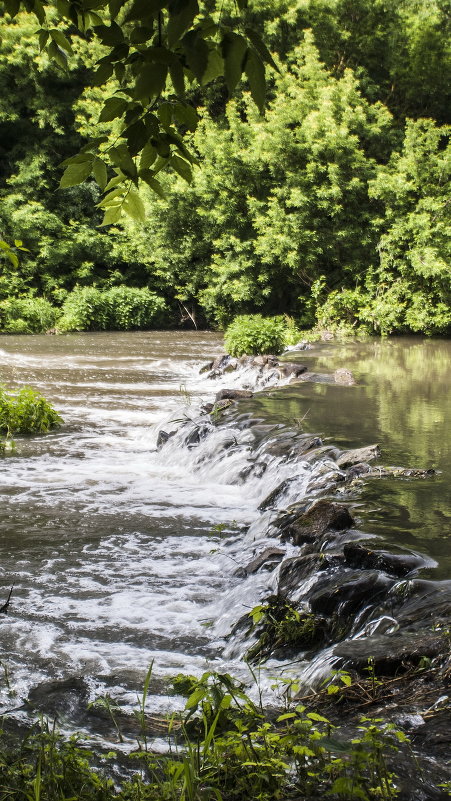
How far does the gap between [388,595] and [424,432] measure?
4.81m

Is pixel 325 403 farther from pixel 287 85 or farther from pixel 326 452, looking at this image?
pixel 287 85

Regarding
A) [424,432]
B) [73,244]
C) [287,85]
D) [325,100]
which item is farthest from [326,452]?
[73,244]

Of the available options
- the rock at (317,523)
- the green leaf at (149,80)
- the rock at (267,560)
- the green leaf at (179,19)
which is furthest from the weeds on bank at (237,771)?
the rock at (317,523)

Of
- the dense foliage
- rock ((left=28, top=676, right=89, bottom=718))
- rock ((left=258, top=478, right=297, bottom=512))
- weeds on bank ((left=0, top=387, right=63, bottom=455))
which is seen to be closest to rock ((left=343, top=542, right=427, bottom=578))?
rock ((left=28, top=676, right=89, bottom=718))

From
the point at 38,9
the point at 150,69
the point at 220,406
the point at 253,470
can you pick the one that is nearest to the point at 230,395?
the point at 220,406

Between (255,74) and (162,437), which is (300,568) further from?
(162,437)

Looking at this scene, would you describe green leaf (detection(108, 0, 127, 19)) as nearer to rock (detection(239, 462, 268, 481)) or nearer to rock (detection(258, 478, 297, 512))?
rock (detection(258, 478, 297, 512))

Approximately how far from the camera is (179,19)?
161 cm

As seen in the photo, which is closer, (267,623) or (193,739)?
(193,739)

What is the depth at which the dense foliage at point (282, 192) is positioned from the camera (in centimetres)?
2134

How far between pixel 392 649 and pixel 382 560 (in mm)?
1196

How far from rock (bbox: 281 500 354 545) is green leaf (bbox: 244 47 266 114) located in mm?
3790

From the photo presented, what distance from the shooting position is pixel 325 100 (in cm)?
2122

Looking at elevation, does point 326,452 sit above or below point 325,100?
below
